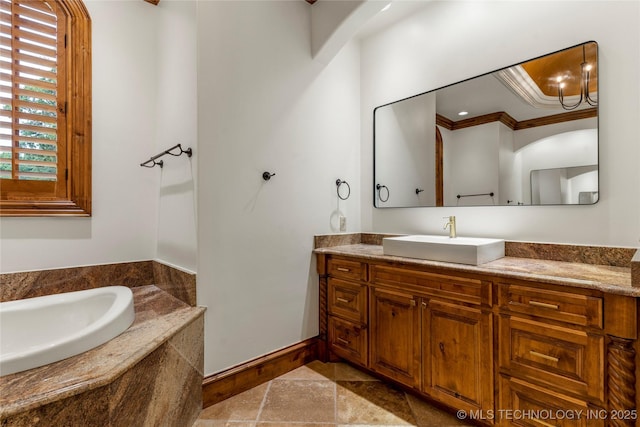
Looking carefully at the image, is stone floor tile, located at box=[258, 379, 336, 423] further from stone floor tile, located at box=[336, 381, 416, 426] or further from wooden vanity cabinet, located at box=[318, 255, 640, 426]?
wooden vanity cabinet, located at box=[318, 255, 640, 426]

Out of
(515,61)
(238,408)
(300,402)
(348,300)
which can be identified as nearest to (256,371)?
(238,408)

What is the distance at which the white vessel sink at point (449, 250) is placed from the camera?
1.52 metres

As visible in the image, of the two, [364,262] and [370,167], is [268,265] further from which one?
[370,167]

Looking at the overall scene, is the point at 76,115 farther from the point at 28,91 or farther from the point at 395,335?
the point at 395,335

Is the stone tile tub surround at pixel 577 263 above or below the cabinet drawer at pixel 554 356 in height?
above

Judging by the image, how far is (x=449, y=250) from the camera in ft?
5.25

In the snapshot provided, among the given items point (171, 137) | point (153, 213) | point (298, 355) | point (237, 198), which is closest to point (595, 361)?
point (298, 355)

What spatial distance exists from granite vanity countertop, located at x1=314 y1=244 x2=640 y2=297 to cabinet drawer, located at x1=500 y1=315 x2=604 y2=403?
207mm

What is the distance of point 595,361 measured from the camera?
45.1 inches

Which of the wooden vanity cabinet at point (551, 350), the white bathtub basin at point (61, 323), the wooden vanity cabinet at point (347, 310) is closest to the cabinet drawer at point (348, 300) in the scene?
the wooden vanity cabinet at point (347, 310)

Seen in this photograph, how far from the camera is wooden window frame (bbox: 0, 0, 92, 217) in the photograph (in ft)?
6.06

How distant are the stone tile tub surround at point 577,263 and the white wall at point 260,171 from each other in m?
0.64

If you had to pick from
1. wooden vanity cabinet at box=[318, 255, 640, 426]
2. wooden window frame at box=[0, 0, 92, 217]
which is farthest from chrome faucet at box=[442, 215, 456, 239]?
wooden window frame at box=[0, 0, 92, 217]

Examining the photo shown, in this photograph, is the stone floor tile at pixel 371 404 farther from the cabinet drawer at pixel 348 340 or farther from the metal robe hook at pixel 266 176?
the metal robe hook at pixel 266 176
